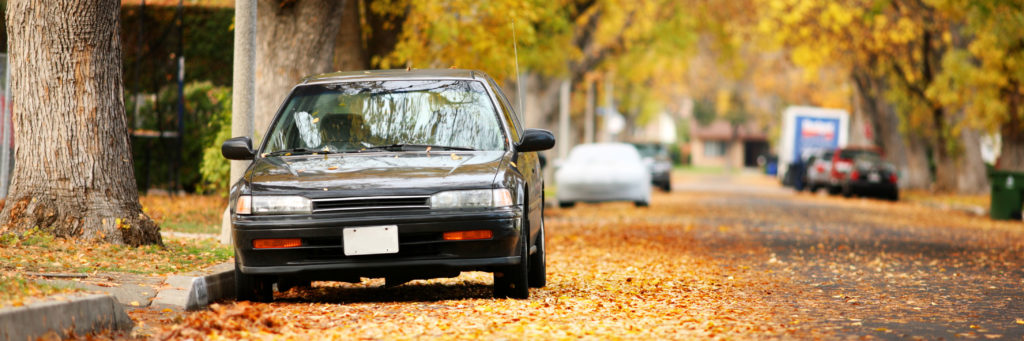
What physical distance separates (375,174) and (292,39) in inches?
309

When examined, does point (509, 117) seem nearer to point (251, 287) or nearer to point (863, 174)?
point (251, 287)

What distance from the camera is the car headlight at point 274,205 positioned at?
8.45 meters

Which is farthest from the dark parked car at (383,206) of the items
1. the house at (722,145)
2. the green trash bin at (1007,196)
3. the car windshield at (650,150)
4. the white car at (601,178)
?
the house at (722,145)

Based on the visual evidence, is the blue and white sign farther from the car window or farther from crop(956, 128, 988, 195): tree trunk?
the car window

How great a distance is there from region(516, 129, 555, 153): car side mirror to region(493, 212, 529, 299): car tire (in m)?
0.60

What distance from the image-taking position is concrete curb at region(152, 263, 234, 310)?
862cm

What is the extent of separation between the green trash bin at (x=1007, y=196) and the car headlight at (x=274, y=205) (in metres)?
19.5

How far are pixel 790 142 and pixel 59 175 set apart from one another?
42.9 m

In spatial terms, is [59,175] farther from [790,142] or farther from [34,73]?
[790,142]

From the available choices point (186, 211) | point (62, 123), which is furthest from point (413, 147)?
point (186, 211)

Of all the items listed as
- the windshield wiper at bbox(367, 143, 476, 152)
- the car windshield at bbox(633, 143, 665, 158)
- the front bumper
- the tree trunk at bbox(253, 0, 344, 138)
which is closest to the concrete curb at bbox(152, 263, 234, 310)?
the front bumper

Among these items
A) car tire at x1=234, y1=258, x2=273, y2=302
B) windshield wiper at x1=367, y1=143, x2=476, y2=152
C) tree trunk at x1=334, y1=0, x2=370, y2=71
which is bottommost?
car tire at x1=234, y1=258, x2=273, y2=302

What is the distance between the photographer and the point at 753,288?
10.4 metres

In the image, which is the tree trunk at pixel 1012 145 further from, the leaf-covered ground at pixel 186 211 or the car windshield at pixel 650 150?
the leaf-covered ground at pixel 186 211
